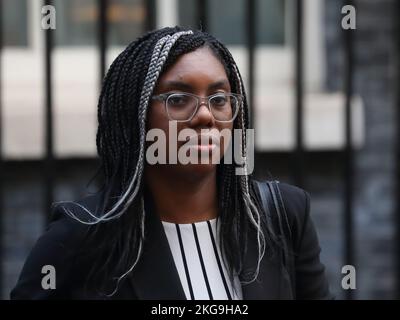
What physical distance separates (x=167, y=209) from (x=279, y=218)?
0.85 feet

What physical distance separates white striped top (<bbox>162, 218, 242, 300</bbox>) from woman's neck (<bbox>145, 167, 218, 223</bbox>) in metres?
0.02

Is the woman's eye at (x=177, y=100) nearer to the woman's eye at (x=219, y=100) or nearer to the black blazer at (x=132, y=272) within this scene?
the woman's eye at (x=219, y=100)

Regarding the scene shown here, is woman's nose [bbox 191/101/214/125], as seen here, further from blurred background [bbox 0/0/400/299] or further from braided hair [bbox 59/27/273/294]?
blurred background [bbox 0/0/400/299]

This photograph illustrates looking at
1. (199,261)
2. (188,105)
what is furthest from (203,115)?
(199,261)

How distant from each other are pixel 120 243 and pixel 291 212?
396mm

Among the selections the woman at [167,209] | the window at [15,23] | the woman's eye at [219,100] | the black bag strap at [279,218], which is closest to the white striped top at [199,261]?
the woman at [167,209]

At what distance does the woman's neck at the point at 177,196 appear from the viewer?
2.03 meters

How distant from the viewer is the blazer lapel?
6.56 feet

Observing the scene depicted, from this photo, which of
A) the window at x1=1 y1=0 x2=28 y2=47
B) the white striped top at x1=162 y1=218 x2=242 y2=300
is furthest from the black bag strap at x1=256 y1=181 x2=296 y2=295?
the window at x1=1 y1=0 x2=28 y2=47

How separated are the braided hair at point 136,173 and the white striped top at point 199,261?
2 cm

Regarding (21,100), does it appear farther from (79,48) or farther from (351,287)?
(351,287)

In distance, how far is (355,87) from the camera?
495 cm

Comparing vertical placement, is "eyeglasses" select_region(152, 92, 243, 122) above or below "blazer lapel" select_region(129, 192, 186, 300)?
above

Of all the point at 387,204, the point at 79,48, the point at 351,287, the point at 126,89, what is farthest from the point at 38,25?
the point at 126,89
